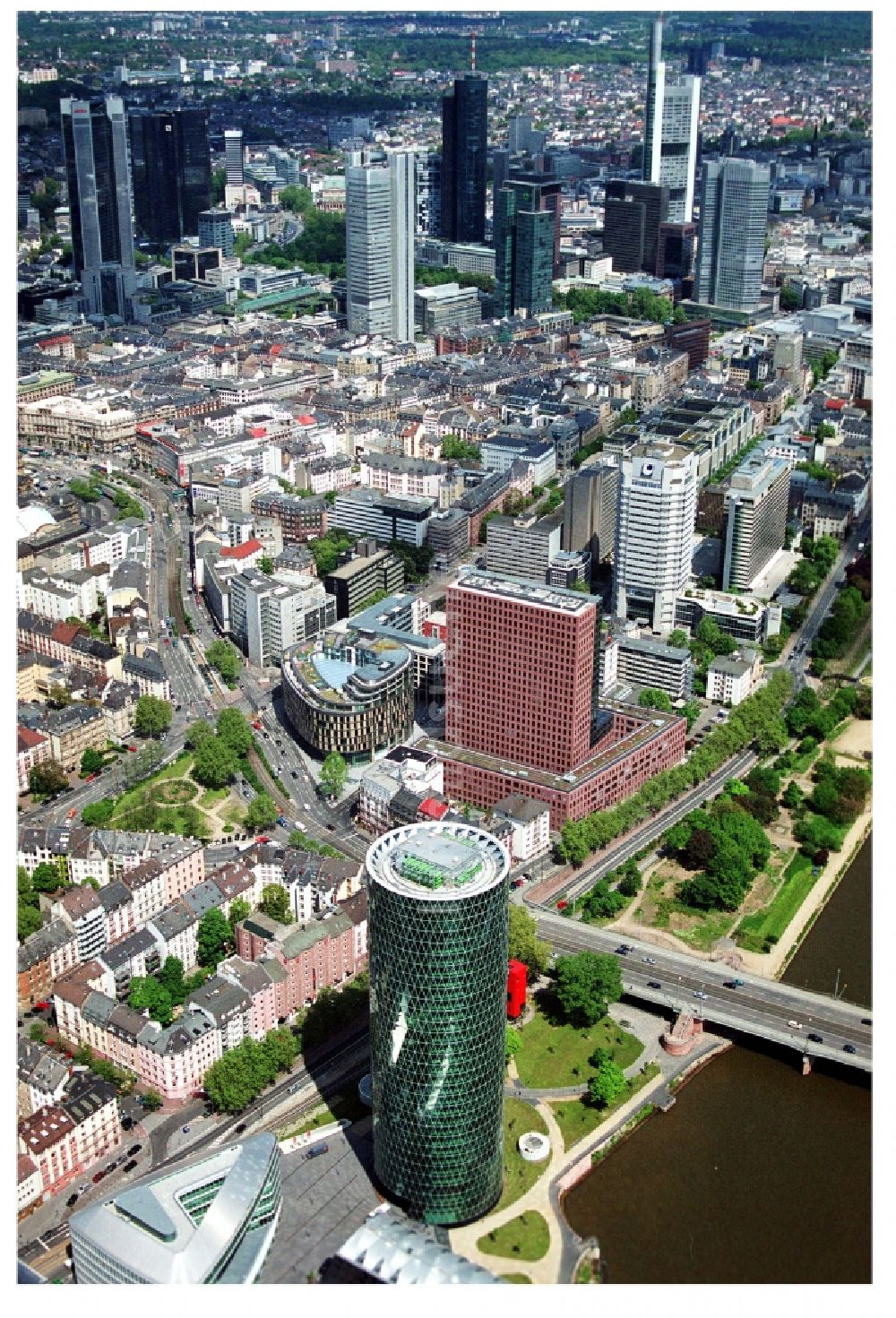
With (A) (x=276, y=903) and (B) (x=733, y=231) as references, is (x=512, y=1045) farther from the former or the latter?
(B) (x=733, y=231)

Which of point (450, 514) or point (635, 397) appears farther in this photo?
point (635, 397)

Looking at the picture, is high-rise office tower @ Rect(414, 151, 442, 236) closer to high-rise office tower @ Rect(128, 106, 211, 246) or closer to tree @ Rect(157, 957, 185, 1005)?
high-rise office tower @ Rect(128, 106, 211, 246)

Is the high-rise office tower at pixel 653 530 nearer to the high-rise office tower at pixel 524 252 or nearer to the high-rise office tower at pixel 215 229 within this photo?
the high-rise office tower at pixel 524 252

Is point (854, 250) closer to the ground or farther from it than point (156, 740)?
farther from it

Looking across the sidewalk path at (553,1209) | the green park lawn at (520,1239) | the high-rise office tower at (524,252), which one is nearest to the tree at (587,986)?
the sidewalk path at (553,1209)

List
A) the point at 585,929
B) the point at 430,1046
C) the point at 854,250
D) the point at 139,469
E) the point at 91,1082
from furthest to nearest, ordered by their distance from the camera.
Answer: the point at 854,250 → the point at 139,469 → the point at 585,929 → the point at 91,1082 → the point at 430,1046

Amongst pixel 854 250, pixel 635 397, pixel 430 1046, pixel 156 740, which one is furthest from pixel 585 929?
pixel 854 250

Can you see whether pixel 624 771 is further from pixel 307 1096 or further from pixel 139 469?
pixel 139 469
